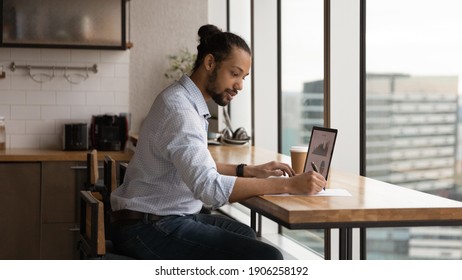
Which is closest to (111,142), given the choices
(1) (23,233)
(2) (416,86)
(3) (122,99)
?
(3) (122,99)

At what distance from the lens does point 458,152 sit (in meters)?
3.75

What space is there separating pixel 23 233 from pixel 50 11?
165 cm

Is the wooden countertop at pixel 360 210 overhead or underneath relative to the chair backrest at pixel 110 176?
underneath

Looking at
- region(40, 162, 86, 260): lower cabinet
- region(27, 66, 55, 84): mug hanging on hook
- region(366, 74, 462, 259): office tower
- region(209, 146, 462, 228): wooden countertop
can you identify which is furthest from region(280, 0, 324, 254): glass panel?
region(209, 146, 462, 228): wooden countertop

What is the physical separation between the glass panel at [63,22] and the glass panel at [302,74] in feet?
4.16

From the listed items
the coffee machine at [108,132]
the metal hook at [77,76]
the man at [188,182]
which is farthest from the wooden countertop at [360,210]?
the metal hook at [77,76]

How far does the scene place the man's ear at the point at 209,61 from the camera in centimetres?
270

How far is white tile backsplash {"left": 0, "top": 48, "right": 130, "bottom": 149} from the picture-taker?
5773 millimetres

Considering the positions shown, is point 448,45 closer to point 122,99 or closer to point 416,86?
point 416,86

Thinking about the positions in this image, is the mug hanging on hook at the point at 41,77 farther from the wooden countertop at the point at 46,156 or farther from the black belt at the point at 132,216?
the black belt at the point at 132,216

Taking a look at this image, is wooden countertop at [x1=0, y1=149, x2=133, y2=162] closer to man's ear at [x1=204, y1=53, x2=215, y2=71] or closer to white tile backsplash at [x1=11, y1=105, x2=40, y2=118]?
white tile backsplash at [x1=11, y1=105, x2=40, y2=118]

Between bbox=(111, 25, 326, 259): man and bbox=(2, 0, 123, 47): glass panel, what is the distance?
3.06m

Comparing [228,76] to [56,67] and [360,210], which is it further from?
[56,67]

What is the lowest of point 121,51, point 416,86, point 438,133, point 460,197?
point 460,197
